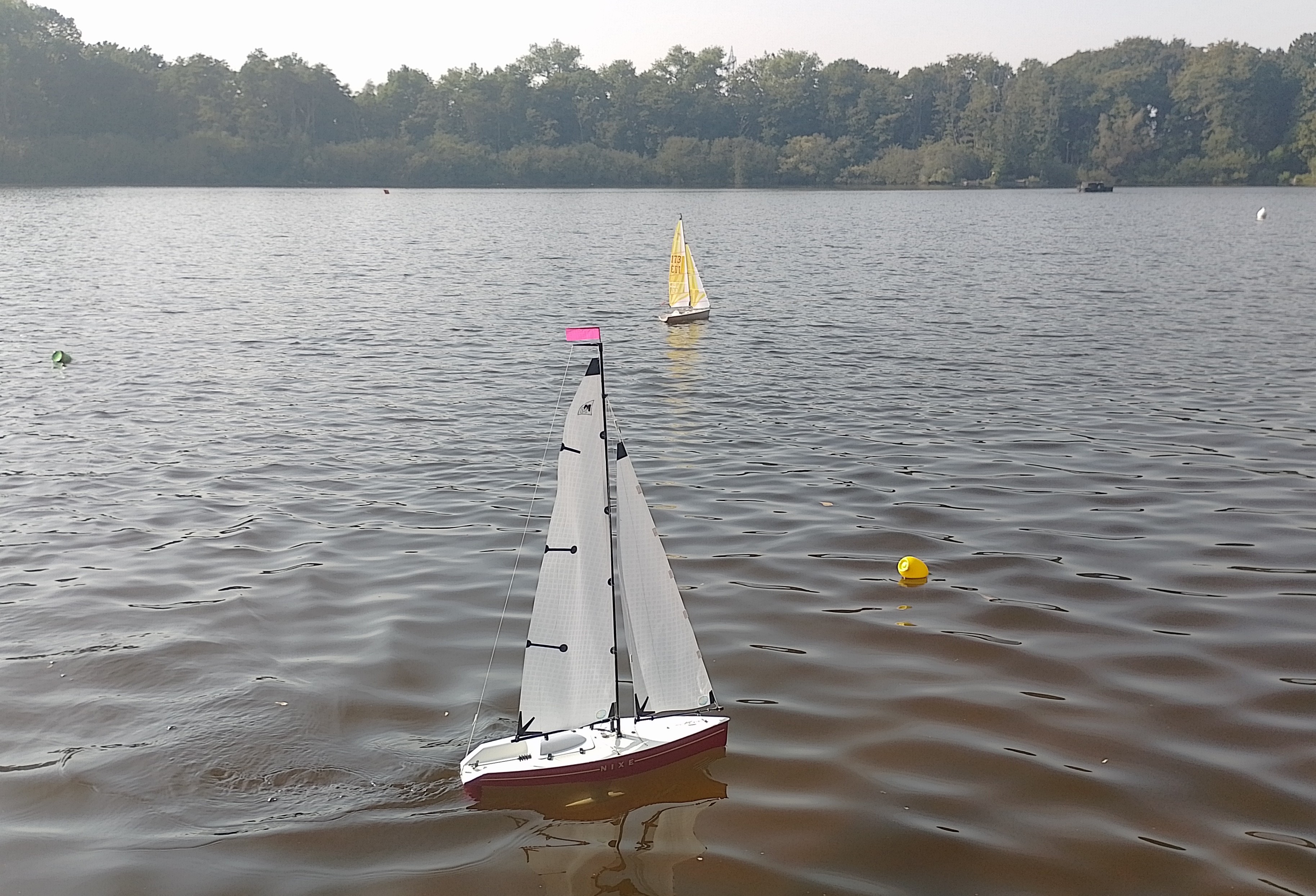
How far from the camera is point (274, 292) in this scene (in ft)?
170

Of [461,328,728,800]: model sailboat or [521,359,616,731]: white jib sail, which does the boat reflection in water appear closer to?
[461,328,728,800]: model sailboat

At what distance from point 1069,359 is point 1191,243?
4703cm

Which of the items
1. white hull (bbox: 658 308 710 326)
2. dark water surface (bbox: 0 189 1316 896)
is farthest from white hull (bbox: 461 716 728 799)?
white hull (bbox: 658 308 710 326)

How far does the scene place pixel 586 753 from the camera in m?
11.2

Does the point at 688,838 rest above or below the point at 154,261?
below

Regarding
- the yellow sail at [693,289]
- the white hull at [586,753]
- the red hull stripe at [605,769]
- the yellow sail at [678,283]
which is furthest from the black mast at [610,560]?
the yellow sail at [693,289]

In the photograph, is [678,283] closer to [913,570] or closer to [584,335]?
[913,570]

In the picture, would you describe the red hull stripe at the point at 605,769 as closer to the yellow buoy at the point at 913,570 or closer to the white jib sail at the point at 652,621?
the white jib sail at the point at 652,621

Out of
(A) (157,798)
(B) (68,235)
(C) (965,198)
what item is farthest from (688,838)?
(C) (965,198)

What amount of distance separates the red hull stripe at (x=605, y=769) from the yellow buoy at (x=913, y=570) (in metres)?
5.92

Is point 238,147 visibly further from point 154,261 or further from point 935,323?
point 935,323

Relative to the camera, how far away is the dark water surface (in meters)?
10.6

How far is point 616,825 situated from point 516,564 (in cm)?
727

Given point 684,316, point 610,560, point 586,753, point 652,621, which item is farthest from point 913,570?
point 684,316
